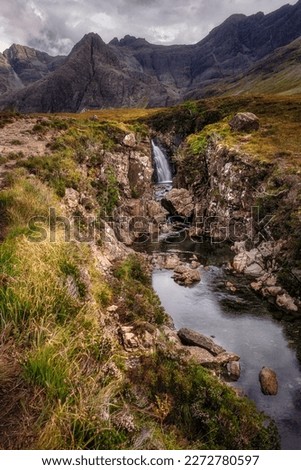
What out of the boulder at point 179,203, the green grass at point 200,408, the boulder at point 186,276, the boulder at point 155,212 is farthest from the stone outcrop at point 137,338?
the boulder at point 179,203

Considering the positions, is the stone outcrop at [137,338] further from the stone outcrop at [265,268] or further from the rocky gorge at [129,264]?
the stone outcrop at [265,268]

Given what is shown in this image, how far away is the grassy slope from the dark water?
165cm

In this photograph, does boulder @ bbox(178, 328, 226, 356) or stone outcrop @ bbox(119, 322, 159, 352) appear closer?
stone outcrop @ bbox(119, 322, 159, 352)

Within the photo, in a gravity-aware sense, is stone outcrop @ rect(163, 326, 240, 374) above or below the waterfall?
below

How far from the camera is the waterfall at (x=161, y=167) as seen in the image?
2116 inches

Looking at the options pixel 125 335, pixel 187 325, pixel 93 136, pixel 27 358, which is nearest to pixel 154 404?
pixel 125 335

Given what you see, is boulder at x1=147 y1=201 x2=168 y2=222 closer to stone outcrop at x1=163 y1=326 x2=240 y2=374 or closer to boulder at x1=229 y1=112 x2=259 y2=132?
boulder at x1=229 y1=112 x2=259 y2=132

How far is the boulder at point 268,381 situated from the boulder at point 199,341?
2.10 meters

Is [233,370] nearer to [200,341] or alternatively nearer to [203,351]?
[203,351]

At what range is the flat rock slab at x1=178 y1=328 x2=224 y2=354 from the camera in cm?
1566

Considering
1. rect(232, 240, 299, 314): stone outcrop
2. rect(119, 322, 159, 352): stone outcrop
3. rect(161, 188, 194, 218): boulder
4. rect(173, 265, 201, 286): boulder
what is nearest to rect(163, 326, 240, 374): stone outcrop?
rect(119, 322, 159, 352): stone outcrop

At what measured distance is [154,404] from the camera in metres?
9.55

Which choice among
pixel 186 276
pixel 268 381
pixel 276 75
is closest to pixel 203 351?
pixel 268 381

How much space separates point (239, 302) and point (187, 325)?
4.17 meters
